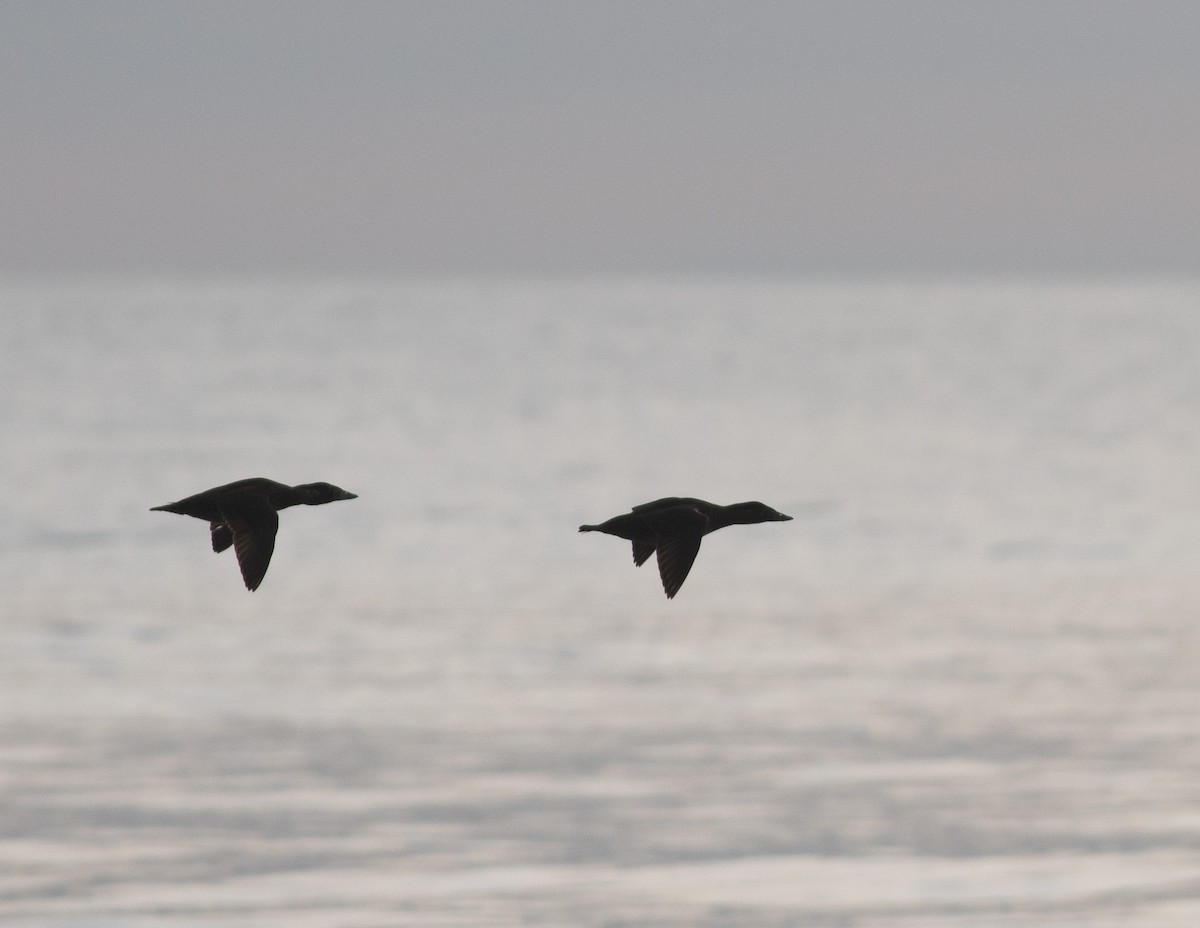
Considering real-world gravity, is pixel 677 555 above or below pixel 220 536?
below

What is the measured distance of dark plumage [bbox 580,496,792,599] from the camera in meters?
20.2

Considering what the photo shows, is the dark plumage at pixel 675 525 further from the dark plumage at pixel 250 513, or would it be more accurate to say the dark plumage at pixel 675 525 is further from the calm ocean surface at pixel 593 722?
the calm ocean surface at pixel 593 722

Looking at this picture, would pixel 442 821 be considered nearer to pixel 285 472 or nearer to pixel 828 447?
pixel 285 472

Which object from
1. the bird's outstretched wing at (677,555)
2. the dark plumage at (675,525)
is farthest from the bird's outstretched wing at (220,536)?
the bird's outstretched wing at (677,555)

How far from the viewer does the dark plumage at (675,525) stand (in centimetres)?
2023

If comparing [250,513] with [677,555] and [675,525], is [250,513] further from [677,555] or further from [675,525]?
[677,555]

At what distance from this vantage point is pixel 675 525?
2047cm

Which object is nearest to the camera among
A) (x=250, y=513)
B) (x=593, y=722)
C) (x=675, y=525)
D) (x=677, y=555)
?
(x=250, y=513)

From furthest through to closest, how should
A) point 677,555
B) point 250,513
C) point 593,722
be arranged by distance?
1. point 593,722
2. point 677,555
3. point 250,513

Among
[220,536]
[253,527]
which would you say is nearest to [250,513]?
[253,527]

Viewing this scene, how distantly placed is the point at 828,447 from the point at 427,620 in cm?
8042

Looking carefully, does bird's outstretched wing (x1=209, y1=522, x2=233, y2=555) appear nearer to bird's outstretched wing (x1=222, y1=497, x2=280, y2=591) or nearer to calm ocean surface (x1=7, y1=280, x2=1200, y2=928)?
bird's outstretched wing (x1=222, y1=497, x2=280, y2=591)

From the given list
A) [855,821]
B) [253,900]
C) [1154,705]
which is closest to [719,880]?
[855,821]

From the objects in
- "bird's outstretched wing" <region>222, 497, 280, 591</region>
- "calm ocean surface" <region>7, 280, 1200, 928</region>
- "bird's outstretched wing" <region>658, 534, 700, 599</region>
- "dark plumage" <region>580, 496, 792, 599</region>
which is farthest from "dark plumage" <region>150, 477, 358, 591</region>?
"calm ocean surface" <region>7, 280, 1200, 928</region>
